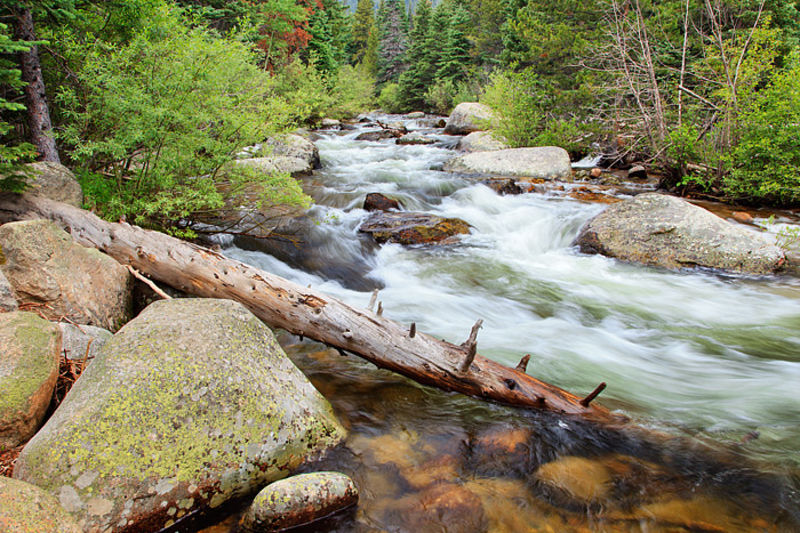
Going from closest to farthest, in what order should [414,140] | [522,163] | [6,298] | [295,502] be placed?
[295,502], [6,298], [522,163], [414,140]

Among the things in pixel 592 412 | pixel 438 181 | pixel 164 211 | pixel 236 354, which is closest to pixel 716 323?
pixel 592 412

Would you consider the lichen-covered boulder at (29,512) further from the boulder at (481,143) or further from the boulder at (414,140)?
the boulder at (414,140)

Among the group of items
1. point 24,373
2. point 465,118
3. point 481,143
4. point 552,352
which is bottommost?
point 552,352

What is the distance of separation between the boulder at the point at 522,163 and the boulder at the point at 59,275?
11.6 metres

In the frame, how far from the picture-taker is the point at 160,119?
5.08m

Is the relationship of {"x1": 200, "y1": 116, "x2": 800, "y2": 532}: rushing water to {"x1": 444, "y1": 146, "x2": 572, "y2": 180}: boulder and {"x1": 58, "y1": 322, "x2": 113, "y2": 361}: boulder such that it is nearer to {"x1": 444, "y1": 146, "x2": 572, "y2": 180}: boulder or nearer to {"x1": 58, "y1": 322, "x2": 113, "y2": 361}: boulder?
{"x1": 58, "y1": 322, "x2": 113, "y2": 361}: boulder

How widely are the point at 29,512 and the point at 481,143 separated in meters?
17.5

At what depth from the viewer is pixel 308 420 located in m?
3.06

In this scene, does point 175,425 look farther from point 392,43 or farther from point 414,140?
point 392,43

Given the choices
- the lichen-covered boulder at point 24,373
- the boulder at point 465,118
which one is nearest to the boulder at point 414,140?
the boulder at point 465,118

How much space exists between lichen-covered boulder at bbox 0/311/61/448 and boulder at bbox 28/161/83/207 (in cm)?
242

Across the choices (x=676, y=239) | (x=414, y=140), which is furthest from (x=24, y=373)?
(x=414, y=140)

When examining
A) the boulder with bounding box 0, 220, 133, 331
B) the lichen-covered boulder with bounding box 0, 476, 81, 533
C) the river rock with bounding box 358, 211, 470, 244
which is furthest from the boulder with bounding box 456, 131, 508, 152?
the lichen-covered boulder with bounding box 0, 476, 81, 533

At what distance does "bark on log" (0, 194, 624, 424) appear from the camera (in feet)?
12.1
